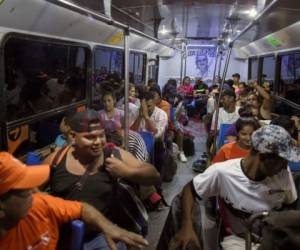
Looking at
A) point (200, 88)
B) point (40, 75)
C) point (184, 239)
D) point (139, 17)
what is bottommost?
point (184, 239)

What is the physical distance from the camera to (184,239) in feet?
6.97

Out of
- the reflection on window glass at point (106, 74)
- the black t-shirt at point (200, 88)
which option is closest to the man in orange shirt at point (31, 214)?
the reflection on window glass at point (106, 74)

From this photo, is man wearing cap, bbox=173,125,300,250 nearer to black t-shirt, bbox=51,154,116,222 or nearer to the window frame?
black t-shirt, bbox=51,154,116,222

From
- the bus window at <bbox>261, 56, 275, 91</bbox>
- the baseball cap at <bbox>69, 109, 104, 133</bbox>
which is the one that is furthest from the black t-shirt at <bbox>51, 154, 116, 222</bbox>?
the bus window at <bbox>261, 56, 275, 91</bbox>

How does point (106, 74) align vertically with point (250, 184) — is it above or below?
above

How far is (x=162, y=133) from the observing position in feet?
17.4

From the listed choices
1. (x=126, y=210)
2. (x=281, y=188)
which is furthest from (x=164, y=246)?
(x=281, y=188)

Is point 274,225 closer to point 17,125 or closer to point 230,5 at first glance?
point 17,125

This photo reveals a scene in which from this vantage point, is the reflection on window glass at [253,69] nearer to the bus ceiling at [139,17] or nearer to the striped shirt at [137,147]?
the bus ceiling at [139,17]

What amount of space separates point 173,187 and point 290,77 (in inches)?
143

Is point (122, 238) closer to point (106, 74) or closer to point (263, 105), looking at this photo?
point (263, 105)

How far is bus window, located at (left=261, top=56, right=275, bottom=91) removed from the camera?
9109mm

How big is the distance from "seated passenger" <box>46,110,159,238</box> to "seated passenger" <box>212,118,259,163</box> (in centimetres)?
111

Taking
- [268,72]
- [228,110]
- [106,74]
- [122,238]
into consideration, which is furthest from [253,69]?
[122,238]
